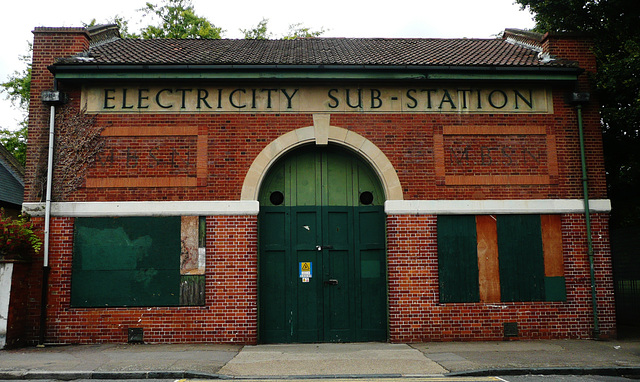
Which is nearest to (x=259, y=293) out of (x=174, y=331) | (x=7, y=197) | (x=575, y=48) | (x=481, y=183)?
(x=174, y=331)

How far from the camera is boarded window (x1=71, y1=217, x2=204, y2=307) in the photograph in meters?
11.4

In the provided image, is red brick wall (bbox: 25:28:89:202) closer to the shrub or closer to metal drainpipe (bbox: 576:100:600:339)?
the shrub

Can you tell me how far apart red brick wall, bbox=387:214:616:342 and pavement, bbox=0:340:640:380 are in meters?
0.40

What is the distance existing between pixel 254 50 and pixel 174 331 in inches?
313

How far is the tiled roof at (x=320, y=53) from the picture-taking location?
40.1 feet

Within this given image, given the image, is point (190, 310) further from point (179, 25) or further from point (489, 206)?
point (179, 25)

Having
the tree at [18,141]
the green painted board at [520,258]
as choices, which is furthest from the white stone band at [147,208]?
A: the tree at [18,141]

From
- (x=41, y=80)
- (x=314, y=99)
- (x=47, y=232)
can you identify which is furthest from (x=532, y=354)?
(x=41, y=80)

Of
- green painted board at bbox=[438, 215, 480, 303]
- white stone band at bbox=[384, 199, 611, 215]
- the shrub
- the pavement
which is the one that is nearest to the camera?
the pavement

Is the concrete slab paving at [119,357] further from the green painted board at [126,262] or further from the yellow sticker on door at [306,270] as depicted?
the yellow sticker on door at [306,270]

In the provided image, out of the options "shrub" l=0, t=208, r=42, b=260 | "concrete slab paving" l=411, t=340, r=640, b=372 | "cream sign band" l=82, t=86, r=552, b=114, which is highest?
"cream sign band" l=82, t=86, r=552, b=114

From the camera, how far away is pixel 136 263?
37.9 feet

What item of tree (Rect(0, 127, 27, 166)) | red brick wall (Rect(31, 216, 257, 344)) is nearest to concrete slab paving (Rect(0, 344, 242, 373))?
red brick wall (Rect(31, 216, 257, 344))

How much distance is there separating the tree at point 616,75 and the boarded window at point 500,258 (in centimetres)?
329
